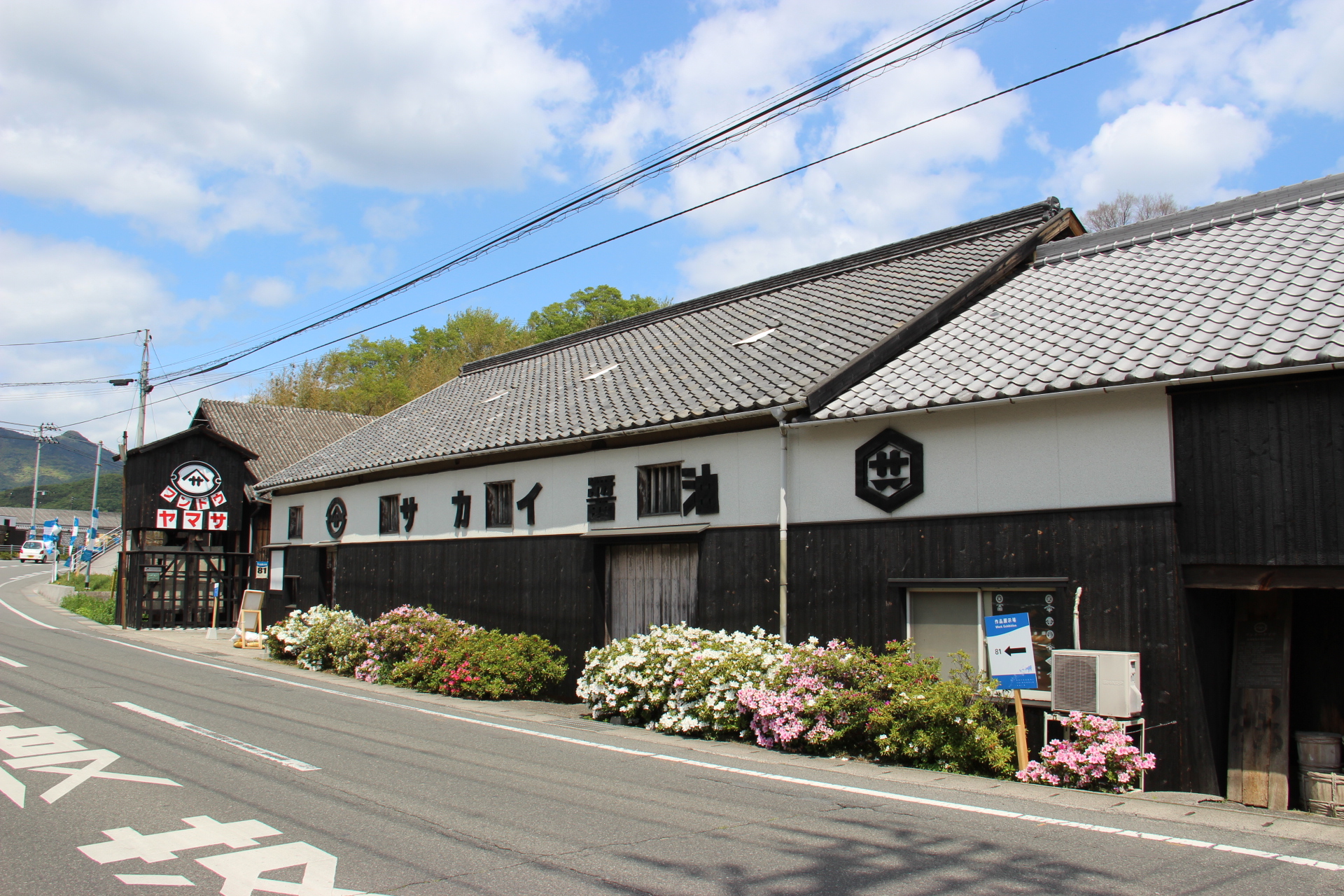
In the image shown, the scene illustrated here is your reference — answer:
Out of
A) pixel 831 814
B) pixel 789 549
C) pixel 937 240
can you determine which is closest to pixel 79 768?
pixel 831 814

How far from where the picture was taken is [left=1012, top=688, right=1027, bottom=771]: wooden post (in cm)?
840

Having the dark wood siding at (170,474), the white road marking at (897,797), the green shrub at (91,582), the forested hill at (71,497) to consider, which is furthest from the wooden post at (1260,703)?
the forested hill at (71,497)

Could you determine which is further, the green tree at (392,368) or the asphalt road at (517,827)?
the green tree at (392,368)

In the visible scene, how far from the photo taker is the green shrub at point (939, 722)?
8.69 m

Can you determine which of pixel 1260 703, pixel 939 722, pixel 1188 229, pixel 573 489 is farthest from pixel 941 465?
pixel 573 489

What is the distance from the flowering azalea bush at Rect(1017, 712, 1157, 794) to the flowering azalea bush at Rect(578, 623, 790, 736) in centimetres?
299

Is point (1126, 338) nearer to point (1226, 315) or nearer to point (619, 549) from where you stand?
point (1226, 315)

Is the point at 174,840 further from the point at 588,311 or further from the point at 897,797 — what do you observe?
the point at 588,311

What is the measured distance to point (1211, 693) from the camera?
856 centimetres

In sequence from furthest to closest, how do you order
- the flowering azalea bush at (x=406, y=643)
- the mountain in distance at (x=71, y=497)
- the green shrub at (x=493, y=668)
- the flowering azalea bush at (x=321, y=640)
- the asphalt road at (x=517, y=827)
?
1. the mountain in distance at (x=71, y=497)
2. the flowering azalea bush at (x=321, y=640)
3. the flowering azalea bush at (x=406, y=643)
4. the green shrub at (x=493, y=668)
5. the asphalt road at (x=517, y=827)

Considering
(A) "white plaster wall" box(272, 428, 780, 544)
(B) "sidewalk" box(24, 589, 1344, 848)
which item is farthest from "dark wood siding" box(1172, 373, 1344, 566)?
(A) "white plaster wall" box(272, 428, 780, 544)

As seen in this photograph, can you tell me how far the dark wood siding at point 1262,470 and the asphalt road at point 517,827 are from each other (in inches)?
110

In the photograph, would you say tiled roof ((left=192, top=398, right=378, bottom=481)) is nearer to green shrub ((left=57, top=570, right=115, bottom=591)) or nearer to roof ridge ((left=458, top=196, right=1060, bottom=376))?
green shrub ((left=57, top=570, right=115, bottom=591))

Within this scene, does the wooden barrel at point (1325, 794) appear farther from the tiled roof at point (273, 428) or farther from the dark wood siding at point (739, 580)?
the tiled roof at point (273, 428)
